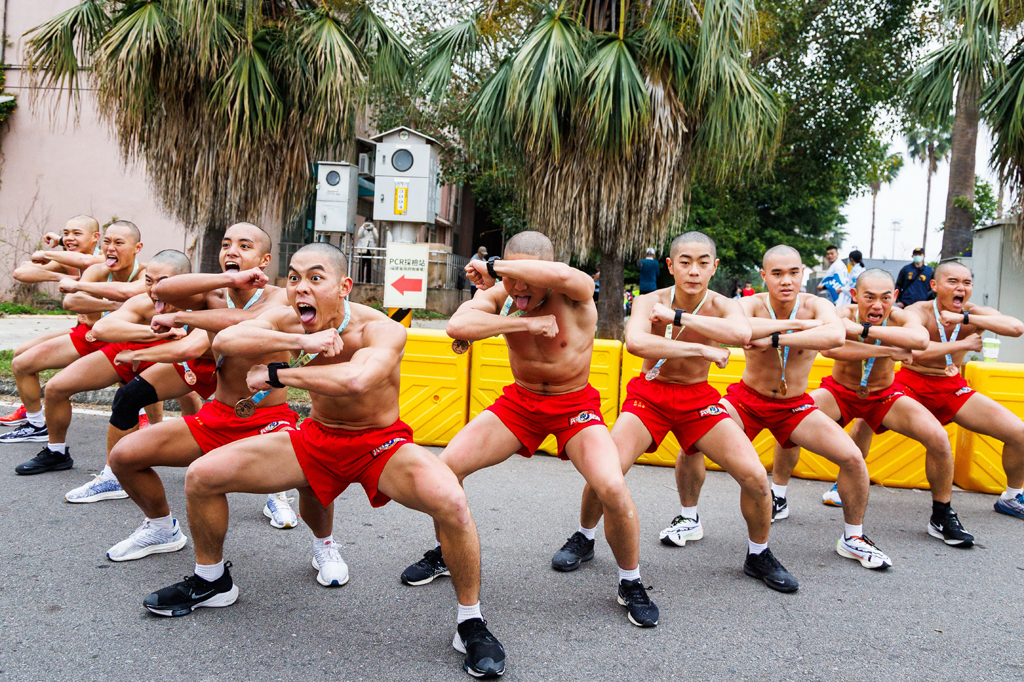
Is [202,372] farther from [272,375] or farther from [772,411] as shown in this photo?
[772,411]

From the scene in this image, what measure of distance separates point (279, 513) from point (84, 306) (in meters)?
2.47

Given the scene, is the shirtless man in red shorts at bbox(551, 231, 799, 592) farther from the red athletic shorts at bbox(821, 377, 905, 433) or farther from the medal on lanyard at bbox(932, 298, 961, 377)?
the medal on lanyard at bbox(932, 298, 961, 377)

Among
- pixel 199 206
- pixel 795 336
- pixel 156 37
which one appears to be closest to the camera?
pixel 795 336

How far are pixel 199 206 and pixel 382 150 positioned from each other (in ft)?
8.65

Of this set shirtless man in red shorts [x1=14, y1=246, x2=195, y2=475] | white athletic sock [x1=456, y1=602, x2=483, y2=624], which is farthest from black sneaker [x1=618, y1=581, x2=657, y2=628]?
shirtless man in red shorts [x1=14, y1=246, x2=195, y2=475]

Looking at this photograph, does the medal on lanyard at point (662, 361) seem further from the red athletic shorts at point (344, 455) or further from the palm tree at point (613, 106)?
the palm tree at point (613, 106)

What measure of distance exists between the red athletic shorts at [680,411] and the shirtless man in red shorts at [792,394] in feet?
1.47

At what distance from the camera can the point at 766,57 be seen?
53.5ft

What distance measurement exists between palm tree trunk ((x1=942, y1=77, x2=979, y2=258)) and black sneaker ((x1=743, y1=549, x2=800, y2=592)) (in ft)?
37.0

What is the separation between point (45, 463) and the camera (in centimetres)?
549

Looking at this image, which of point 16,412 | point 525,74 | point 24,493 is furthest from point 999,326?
point 16,412

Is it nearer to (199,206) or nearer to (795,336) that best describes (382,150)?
(199,206)

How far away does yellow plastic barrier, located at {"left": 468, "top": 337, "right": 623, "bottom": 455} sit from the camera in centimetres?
711

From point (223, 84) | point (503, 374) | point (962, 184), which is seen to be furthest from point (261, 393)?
point (962, 184)
